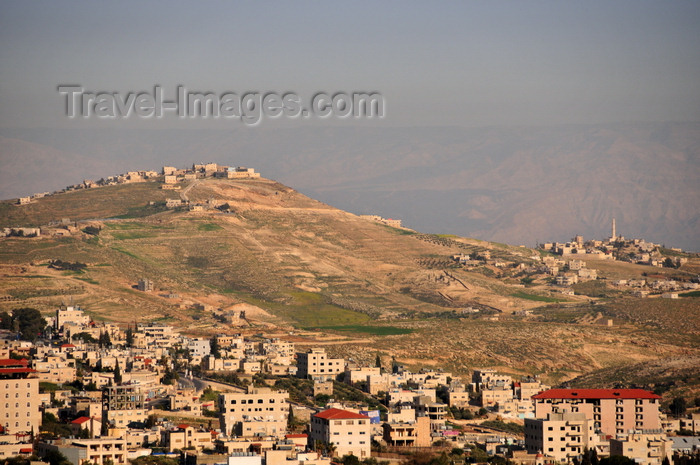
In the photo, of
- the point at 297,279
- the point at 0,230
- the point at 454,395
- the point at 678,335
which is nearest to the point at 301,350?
the point at 454,395

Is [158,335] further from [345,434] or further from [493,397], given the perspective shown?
[345,434]

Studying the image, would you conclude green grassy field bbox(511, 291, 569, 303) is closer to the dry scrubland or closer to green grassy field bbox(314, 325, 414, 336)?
the dry scrubland

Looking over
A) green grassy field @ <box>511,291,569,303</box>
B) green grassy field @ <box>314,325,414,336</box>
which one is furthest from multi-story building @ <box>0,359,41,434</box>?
green grassy field @ <box>511,291,569,303</box>

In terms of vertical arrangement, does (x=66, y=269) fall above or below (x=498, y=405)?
above

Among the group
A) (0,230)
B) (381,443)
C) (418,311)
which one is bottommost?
(381,443)

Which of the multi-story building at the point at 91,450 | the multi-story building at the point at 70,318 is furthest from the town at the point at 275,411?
the multi-story building at the point at 70,318

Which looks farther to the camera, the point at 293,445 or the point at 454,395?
the point at 454,395

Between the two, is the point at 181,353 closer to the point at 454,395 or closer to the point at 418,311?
the point at 454,395

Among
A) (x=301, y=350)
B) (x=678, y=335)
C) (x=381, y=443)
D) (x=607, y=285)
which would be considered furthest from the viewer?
(x=607, y=285)
